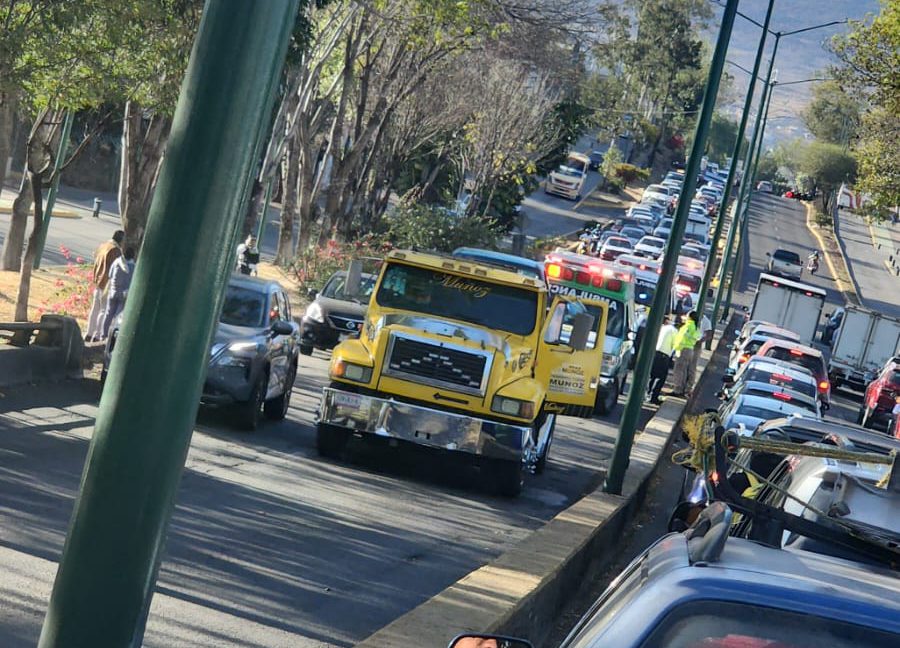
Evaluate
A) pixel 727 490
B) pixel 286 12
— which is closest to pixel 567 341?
pixel 727 490

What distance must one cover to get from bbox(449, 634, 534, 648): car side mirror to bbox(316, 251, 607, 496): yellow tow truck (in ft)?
38.3

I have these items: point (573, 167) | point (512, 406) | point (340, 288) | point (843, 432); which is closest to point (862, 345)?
point (340, 288)

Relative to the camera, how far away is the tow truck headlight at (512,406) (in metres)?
16.3

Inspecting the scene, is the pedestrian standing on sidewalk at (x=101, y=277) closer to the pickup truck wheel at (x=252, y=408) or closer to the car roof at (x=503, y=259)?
the pickup truck wheel at (x=252, y=408)

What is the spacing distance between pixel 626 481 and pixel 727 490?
11.7 metres

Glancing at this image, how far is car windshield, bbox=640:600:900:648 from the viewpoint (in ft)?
11.3

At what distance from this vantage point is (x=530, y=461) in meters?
17.1

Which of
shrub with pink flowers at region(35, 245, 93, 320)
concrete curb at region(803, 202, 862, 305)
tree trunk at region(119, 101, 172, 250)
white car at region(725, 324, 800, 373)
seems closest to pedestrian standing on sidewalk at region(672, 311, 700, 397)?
white car at region(725, 324, 800, 373)

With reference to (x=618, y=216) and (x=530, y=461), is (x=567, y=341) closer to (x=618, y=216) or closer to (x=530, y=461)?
(x=530, y=461)

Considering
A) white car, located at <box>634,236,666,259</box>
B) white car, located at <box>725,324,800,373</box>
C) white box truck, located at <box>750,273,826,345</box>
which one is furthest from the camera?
white car, located at <box>634,236,666,259</box>

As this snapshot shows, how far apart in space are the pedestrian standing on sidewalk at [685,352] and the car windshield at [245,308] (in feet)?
44.8

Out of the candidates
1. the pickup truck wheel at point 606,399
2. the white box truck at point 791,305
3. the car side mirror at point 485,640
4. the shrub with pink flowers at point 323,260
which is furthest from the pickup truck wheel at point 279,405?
the white box truck at point 791,305

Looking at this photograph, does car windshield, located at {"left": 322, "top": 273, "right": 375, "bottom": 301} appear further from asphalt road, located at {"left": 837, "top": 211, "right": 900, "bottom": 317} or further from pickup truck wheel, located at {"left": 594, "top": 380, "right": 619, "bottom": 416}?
asphalt road, located at {"left": 837, "top": 211, "right": 900, "bottom": 317}

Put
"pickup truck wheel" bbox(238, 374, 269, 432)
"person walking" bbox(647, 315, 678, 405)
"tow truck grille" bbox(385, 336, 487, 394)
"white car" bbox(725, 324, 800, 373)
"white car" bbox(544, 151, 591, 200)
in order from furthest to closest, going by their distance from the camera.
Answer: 1. "white car" bbox(544, 151, 591, 200)
2. "white car" bbox(725, 324, 800, 373)
3. "person walking" bbox(647, 315, 678, 405)
4. "pickup truck wheel" bbox(238, 374, 269, 432)
5. "tow truck grille" bbox(385, 336, 487, 394)
